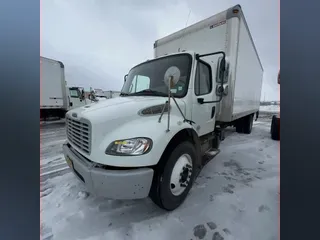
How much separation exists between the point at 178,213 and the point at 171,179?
0.46m

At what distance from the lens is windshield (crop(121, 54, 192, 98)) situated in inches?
102

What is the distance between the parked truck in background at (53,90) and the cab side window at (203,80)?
8837 millimetres

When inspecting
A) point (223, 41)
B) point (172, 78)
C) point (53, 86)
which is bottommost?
point (172, 78)

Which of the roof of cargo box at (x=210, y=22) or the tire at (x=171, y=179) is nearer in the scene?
the tire at (x=171, y=179)

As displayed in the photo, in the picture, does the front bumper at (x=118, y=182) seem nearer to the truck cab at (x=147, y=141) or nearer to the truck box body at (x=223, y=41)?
the truck cab at (x=147, y=141)

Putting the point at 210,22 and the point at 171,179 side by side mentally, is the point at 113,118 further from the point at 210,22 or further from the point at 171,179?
the point at 210,22

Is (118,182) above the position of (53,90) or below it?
below

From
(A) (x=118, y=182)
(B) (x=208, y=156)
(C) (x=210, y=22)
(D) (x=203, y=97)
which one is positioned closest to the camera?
(A) (x=118, y=182)

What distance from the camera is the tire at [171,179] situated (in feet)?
6.23

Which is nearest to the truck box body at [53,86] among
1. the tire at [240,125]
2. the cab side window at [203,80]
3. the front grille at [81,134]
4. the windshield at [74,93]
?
the windshield at [74,93]

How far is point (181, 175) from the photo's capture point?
2.21 metres

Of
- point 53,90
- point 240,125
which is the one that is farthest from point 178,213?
point 53,90

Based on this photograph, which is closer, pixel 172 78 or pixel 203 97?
pixel 172 78
